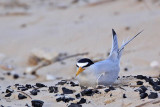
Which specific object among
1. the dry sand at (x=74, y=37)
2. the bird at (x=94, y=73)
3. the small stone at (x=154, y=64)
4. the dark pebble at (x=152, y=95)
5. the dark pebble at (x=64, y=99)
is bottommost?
the dark pebble at (x=152, y=95)

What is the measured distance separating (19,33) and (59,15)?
1837 millimetres

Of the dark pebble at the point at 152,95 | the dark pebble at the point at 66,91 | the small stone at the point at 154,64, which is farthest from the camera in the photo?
the small stone at the point at 154,64

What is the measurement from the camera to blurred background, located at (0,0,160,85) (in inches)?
316

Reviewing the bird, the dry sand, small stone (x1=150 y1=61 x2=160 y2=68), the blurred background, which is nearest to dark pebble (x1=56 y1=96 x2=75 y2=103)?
the dry sand

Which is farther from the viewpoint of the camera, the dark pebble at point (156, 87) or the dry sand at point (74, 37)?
the dry sand at point (74, 37)

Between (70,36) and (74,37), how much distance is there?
0.17 metres

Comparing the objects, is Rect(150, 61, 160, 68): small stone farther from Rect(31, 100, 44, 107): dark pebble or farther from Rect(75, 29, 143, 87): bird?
Rect(31, 100, 44, 107): dark pebble

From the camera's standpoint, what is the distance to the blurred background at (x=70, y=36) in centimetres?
803

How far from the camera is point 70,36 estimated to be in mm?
10500

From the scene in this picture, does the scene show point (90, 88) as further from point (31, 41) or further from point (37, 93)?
point (31, 41)

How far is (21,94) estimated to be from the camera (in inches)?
181

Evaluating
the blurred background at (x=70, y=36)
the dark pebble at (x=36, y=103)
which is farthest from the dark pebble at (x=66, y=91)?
the blurred background at (x=70, y=36)

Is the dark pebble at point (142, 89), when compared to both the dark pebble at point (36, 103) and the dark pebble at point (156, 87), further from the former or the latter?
the dark pebble at point (36, 103)


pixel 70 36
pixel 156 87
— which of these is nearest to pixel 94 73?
pixel 156 87
